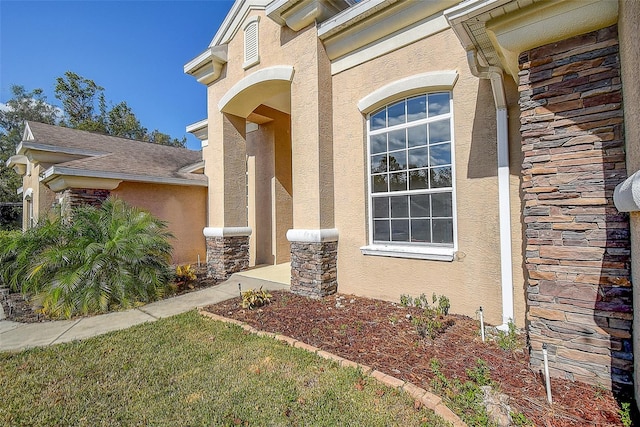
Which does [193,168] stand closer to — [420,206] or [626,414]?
[420,206]

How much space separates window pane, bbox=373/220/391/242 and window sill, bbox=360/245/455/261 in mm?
203

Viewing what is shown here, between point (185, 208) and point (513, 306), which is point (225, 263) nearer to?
point (185, 208)

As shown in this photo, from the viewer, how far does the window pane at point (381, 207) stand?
6086 mm

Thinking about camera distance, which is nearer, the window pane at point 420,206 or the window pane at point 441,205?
the window pane at point 441,205

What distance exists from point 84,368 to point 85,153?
36.1 feet

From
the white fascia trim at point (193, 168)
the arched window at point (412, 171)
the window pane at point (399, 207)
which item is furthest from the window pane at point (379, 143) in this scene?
the white fascia trim at point (193, 168)

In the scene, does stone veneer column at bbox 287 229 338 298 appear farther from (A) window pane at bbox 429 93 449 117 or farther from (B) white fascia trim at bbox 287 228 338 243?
(A) window pane at bbox 429 93 449 117

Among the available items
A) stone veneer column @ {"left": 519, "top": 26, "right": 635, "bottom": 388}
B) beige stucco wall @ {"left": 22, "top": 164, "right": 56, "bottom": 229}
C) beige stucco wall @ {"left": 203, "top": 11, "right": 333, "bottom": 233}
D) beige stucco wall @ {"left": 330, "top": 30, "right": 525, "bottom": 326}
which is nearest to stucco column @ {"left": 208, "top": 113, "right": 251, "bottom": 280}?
beige stucco wall @ {"left": 203, "top": 11, "right": 333, "bottom": 233}

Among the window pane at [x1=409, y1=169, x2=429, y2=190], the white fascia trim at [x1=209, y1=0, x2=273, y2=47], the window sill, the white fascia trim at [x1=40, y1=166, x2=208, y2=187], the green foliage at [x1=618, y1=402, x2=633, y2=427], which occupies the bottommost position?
the green foliage at [x1=618, y1=402, x2=633, y2=427]

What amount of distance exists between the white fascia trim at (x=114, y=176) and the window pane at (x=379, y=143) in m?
6.51

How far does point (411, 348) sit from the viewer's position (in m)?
3.89

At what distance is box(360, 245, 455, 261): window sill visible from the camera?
5113 millimetres

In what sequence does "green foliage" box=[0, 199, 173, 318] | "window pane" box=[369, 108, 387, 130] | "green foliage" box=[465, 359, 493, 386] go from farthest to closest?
"window pane" box=[369, 108, 387, 130] < "green foliage" box=[0, 199, 173, 318] < "green foliage" box=[465, 359, 493, 386]

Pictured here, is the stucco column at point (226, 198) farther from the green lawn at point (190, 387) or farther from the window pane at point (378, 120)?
the window pane at point (378, 120)
